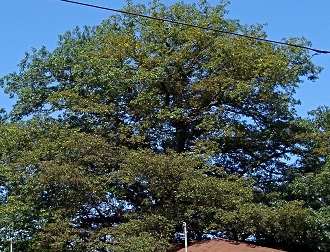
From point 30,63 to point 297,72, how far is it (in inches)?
441

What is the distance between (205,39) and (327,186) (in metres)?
6.74

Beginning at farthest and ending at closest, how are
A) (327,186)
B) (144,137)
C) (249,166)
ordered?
(249,166)
(144,137)
(327,186)

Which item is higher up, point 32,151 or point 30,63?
point 30,63

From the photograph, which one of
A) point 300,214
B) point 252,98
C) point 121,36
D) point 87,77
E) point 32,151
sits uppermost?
point 121,36

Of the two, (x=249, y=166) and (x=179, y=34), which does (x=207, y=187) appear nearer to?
(x=249, y=166)

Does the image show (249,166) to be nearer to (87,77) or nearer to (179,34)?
(179,34)

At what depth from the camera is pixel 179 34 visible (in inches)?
796

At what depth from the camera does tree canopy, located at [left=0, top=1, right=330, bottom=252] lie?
1747 cm

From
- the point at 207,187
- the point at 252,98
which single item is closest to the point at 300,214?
the point at 207,187

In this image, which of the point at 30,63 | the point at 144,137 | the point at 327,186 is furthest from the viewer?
the point at 30,63

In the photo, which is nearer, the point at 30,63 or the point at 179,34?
the point at 179,34

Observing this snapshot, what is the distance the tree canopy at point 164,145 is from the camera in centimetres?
1747

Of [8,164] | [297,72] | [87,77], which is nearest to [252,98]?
[297,72]

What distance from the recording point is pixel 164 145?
68.1 ft
